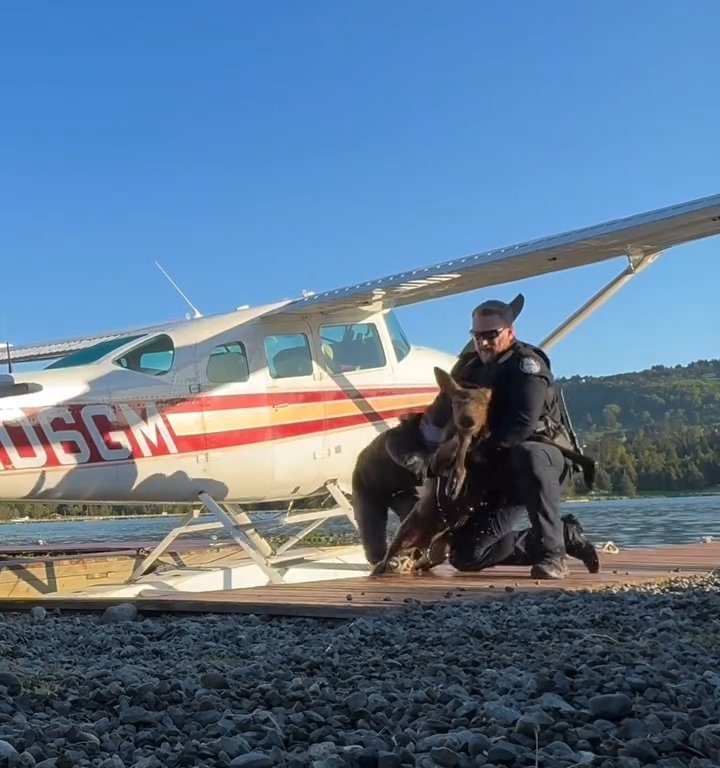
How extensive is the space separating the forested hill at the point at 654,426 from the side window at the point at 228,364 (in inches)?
368

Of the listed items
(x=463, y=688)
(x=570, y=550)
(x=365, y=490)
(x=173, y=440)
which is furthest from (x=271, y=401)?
(x=463, y=688)

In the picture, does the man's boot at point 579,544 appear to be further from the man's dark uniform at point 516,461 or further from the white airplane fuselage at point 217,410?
the white airplane fuselage at point 217,410

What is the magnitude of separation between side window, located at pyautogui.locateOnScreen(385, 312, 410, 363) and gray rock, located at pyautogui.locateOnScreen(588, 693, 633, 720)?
23.1 feet

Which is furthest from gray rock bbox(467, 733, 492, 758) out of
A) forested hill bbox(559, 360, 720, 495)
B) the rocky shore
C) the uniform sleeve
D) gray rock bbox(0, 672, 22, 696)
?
forested hill bbox(559, 360, 720, 495)

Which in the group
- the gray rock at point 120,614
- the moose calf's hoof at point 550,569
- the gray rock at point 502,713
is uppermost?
the gray rock at point 502,713

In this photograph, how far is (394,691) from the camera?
8.79ft

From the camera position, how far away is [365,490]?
6312 mm

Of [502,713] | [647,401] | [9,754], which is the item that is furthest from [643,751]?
[647,401]

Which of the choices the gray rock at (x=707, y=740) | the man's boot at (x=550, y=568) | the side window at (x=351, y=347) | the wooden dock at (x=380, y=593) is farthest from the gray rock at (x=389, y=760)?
the side window at (x=351, y=347)

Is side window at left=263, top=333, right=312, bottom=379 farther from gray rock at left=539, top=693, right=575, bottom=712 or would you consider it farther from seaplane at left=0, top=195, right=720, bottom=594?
gray rock at left=539, top=693, right=575, bottom=712

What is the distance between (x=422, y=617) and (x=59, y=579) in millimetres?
5749

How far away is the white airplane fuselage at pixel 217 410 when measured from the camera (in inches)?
285

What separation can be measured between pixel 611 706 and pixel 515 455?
10.4ft

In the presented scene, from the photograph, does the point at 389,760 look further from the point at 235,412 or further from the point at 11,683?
the point at 235,412
